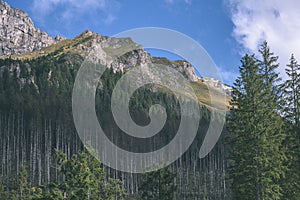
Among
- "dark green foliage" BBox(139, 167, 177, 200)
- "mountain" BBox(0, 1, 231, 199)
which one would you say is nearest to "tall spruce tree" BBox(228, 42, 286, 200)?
"dark green foliage" BBox(139, 167, 177, 200)

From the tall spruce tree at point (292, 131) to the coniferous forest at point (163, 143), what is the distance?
8 cm

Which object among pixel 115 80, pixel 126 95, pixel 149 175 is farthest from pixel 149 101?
pixel 149 175

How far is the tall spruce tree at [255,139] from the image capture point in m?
30.8

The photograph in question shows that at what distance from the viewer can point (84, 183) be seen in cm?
2975

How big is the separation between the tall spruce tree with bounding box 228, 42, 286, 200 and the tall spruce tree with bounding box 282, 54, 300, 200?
781mm

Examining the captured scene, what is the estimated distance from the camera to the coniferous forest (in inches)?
1217

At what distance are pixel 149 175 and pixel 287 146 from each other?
13.3m

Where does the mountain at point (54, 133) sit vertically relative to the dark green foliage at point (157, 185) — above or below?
above

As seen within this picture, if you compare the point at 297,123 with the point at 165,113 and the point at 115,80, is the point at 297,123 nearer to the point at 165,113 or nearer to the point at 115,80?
the point at 165,113

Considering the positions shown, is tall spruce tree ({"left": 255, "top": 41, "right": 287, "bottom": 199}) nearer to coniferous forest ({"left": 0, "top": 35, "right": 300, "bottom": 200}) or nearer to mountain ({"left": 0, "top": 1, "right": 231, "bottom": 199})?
coniferous forest ({"left": 0, "top": 35, "right": 300, "bottom": 200})

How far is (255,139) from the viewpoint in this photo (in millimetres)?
31234

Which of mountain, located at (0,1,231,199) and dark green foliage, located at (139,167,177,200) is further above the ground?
mountain, located at (0,1,231,199)

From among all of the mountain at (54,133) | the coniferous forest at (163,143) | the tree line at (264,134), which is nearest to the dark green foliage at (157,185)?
the coniferous forest at (163,143)

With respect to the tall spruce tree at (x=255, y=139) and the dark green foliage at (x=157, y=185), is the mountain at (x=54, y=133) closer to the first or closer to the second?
the dark green foliage at (x=157, y=185)
